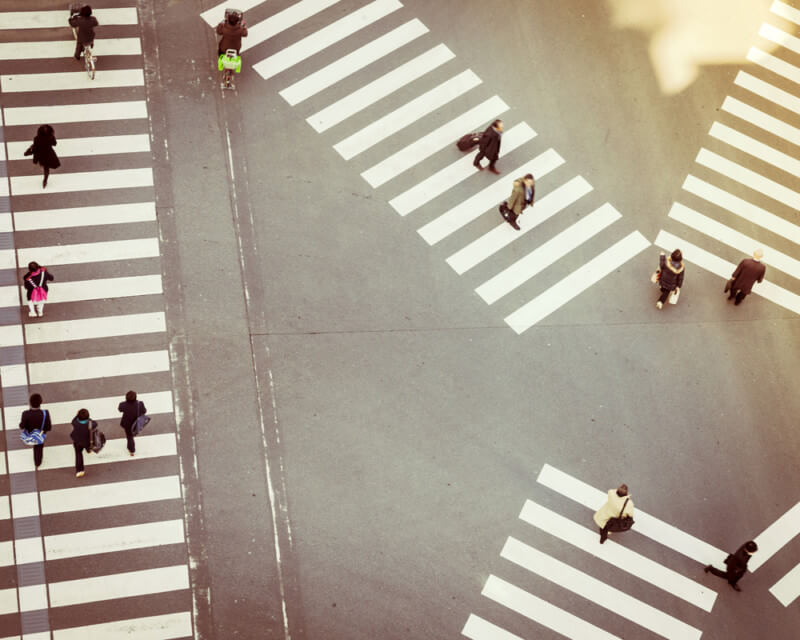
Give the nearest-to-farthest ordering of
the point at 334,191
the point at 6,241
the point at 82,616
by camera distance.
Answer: the point at 82,616 → the point at 6,241 → the point at 334,191

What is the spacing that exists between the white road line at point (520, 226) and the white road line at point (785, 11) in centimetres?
795

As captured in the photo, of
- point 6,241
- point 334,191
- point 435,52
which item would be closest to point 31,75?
point 6,241

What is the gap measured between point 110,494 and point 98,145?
7579 mm

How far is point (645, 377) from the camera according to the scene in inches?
776

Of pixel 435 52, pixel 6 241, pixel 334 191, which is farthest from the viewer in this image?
pixel 435 52

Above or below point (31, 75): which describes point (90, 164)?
below

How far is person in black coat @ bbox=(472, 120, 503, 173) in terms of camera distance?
21.0 meters

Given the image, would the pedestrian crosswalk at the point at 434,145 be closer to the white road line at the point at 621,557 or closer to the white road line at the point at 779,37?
the white road line at the point at 621,557

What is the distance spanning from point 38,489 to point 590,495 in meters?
9.59

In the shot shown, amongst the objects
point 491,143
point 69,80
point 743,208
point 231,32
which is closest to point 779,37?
point 743,208

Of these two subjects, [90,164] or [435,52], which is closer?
[90,164]

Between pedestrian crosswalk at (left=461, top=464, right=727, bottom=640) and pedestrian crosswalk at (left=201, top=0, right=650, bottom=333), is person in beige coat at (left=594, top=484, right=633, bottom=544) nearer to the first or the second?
pedestrian crosswalk at (left=461, top=464, right=727, bottom=640)

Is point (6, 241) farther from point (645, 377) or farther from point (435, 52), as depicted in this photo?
point (645, 377)

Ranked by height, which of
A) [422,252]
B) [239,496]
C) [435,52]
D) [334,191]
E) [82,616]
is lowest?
[82,616]
